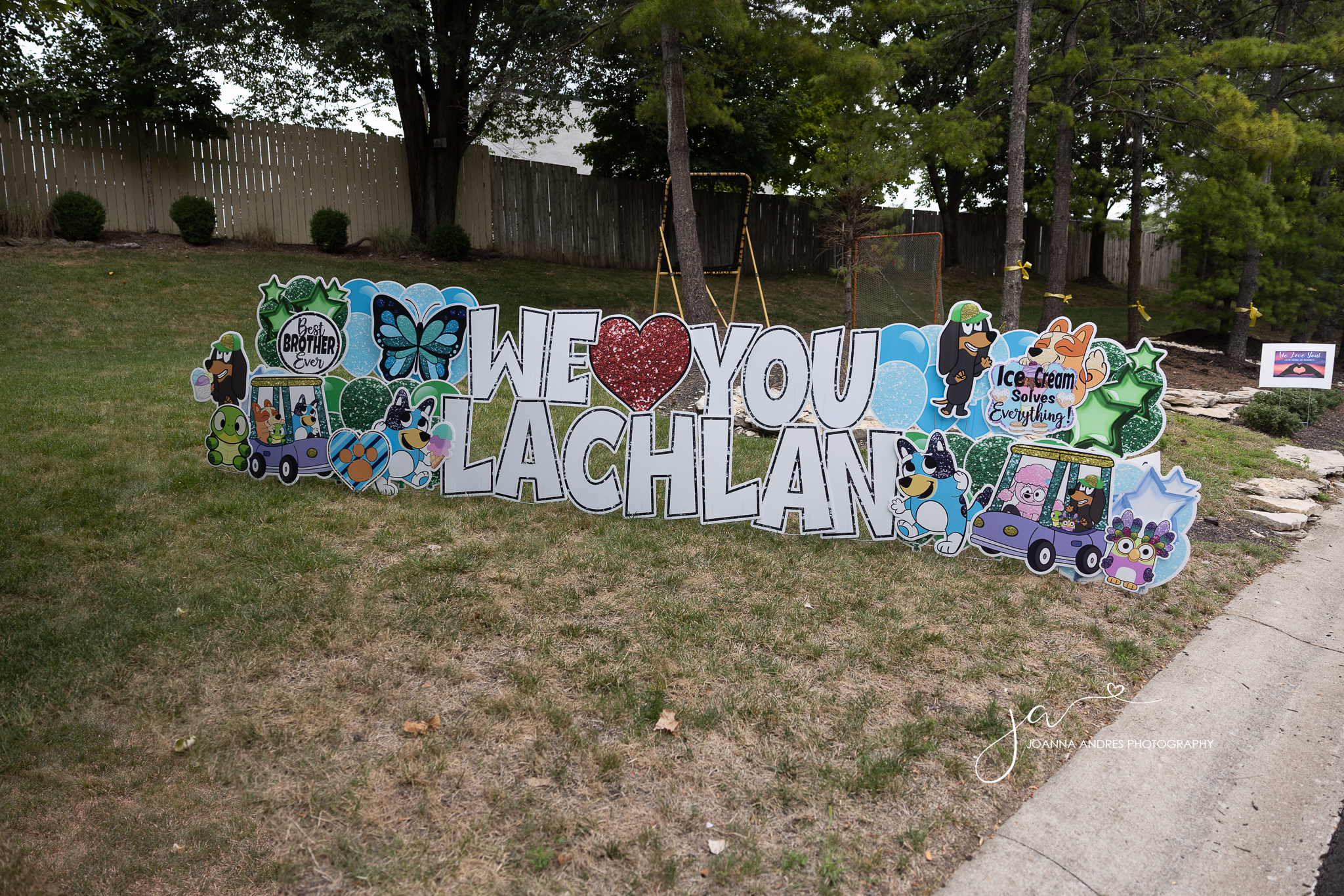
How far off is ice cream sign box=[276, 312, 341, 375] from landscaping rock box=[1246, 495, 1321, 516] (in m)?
8.06

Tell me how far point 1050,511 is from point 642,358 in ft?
10.3

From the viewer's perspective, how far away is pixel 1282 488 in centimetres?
759

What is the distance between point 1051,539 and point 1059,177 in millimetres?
10020

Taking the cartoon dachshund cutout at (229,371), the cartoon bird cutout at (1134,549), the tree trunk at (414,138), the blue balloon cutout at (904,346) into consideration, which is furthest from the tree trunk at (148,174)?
the cartoon bird cutout at (1134,549)

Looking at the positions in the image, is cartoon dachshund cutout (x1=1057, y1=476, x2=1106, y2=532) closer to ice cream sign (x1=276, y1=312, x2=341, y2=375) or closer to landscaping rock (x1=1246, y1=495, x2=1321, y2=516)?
landscaping rock (x1=1246, y1=495, x2=1321, y2=516)

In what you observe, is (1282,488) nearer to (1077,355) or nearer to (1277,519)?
(1277,519)

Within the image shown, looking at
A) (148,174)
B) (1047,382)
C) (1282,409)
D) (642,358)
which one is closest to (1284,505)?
(1047,382)

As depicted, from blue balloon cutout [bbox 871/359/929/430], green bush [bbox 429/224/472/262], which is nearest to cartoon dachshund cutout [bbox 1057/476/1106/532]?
blue balloon cutout [bbox 871/359/929/430]

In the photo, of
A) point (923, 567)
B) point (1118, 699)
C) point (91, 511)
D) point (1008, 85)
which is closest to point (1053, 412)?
point (923, 567)

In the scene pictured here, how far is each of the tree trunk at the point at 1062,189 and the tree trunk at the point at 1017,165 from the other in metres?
1.51

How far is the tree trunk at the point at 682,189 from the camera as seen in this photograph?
9648 mm

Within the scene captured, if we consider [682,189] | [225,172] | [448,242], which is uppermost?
[225,172]

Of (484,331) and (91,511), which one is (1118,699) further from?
(91,511)

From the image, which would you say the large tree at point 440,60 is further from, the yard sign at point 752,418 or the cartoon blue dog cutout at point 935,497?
the cartoon blue dog cutout at point 935,497
